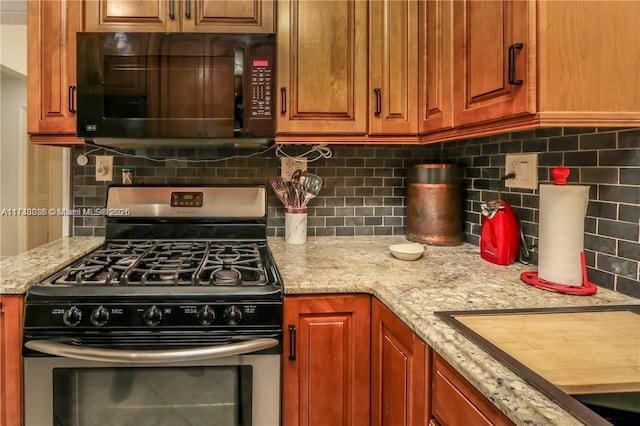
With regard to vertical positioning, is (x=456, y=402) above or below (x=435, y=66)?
below

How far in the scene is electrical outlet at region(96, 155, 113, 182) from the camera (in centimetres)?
190

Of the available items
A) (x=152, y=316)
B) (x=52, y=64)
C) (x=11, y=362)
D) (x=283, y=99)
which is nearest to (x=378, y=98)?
(x=283, y=99)

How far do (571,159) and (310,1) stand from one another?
1.08 m

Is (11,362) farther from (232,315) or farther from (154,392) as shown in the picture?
(232,315)

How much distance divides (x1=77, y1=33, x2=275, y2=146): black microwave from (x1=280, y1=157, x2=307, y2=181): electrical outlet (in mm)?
376

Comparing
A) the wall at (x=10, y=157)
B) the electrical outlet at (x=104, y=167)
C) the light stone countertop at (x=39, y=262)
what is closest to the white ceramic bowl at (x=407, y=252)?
the light stone countertop at (x=39, y=262)

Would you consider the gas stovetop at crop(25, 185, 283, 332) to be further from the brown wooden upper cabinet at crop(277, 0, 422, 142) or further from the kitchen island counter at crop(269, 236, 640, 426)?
the brown wooden upper cabinet at crop(277, 0, 422, 142)

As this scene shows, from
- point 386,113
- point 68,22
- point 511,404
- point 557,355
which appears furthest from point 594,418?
point 68,22

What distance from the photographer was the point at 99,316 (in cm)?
118

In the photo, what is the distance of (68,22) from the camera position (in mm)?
1591

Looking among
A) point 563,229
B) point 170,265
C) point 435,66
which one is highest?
point 435,66

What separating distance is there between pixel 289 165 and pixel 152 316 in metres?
0.98

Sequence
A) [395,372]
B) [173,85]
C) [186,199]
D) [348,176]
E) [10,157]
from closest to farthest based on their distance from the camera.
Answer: [395,372] → [173,85] → [186,199] → [348,176] → [10,157]

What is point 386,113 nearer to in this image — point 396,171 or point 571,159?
point 396,171
